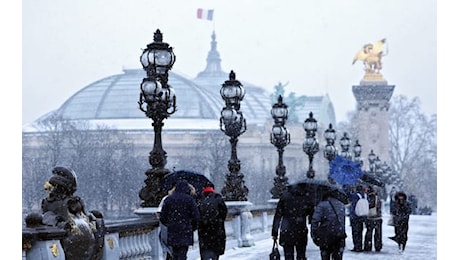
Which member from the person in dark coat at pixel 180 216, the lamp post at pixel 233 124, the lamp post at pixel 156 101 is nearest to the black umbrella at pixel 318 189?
the person in dark coat at pixel 180 216

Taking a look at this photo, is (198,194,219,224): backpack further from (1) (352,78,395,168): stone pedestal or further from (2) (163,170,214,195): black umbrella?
(1) (352,78,395,168): stone pedestal

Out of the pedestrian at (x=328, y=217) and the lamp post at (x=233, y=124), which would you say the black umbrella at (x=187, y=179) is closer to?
the pedestrian at (x=328, y=217)

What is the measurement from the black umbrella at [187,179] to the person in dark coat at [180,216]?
5.12 ft

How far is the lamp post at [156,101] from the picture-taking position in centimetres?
2039

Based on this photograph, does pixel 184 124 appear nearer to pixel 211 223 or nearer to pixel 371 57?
pixel 371 57

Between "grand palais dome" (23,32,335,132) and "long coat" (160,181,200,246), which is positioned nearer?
"long coat" (160,181,200,246)

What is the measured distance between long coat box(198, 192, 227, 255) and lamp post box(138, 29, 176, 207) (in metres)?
2.61

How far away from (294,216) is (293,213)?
0.27ft

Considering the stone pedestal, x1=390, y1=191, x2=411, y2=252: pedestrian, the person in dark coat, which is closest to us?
the person in dark coat

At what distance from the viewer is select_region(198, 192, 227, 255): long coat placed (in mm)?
17625

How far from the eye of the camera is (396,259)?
24.3 metres

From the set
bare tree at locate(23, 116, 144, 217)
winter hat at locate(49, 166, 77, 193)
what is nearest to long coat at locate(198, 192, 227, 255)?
winter hat at locate(49, 166, 77, 193)
